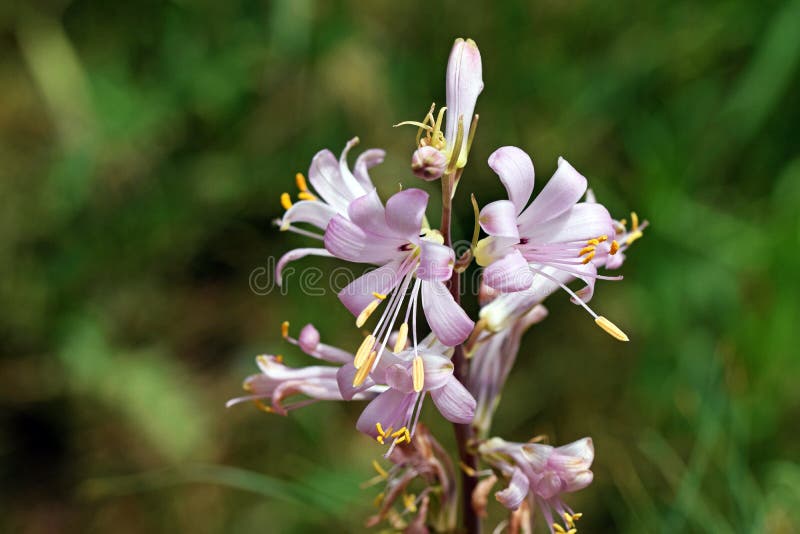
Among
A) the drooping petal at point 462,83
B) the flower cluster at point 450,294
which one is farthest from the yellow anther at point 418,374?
the drooping petal at point 462,83

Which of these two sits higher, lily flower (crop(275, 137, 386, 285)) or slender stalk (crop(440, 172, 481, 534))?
lily flower (crop(275, 137, 386, 285))

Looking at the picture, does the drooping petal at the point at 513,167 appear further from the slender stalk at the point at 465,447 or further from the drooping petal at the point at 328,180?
the drooping petal at the point at 328,180

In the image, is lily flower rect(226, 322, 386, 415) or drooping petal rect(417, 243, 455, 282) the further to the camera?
lily flower rect(226, 322, 386, 415)

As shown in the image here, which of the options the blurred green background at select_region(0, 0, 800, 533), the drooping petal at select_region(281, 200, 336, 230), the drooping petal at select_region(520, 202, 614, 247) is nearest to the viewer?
the drooping petal at select_region(520, 202, 614, 247)

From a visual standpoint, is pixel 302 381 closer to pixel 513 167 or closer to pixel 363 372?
pixel 363 372

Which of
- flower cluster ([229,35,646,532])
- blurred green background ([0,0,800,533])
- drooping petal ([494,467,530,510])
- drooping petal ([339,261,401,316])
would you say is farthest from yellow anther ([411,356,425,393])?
blurred green background ([0,0,800,533])

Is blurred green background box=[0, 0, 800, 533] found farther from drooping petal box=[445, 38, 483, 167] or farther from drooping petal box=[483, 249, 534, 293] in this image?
drooping petal box=[483, 249, 534, 293]
